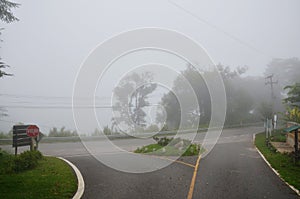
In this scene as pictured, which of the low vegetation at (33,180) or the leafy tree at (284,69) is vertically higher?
the leafy tree at (284,69)

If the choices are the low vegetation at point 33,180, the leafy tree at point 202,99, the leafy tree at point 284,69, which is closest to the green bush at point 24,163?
the low vegetation at point 33,180

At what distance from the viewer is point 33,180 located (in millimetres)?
6785

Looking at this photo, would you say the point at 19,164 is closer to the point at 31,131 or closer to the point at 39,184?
the point at 39,184

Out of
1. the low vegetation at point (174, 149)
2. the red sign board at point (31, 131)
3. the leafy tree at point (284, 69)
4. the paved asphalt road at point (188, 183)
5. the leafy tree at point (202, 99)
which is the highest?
the leafy tree at point (284, 69)

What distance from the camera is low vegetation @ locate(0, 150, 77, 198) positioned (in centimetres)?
565

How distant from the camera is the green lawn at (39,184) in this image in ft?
18.3

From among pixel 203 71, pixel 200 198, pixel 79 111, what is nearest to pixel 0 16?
pixel 79 111

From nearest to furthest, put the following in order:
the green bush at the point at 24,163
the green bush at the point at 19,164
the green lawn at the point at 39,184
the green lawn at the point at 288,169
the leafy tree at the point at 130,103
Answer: the green lawn at the point at 39,184 → the green lawn at the point at 288,169 → the green bush at the point at 19,164 → the green bush at the point at 24,163 → the leafy tree at the point at 130,103

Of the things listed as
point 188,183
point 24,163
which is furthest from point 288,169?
point 24,163

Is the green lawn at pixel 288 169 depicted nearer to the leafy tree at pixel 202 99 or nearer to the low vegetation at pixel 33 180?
the low vegetation at pixel 33 180

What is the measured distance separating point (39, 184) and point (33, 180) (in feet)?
1.73

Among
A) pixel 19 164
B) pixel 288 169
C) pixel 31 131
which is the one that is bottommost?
pixel 288 169

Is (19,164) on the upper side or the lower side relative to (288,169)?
upper

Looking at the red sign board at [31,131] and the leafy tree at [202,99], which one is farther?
the leafy tree at [202,99]
